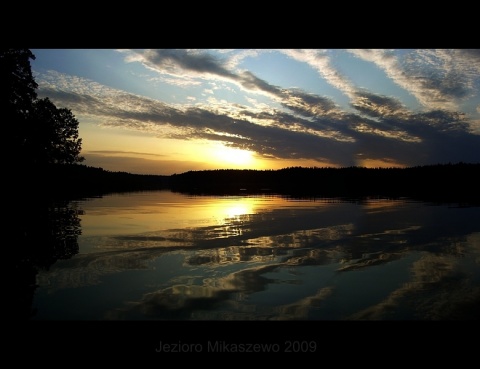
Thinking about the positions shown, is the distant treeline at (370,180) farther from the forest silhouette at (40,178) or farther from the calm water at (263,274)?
the calm water at (263,274)

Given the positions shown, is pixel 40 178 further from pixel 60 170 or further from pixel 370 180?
pixel 370 180

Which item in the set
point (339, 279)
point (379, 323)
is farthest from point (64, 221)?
point (379, 323)

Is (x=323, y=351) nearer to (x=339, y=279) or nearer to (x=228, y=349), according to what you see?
(x=228, y=349)

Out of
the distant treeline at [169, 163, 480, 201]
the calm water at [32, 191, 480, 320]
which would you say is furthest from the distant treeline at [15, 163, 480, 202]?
the calm water at [32, 191, 480, 320]

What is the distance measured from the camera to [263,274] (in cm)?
493

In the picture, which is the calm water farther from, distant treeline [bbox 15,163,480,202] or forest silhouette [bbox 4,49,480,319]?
distant treeline [bbox 15,163,480,202]

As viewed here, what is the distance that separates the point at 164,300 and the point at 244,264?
1.73m

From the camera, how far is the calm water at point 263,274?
3721 mm

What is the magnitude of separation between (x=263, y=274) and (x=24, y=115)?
15144 millimetres

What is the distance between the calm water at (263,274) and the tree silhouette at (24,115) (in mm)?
5767

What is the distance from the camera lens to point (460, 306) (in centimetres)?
378

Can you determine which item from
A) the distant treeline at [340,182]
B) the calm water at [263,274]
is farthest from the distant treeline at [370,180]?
the calm water at [263,274]

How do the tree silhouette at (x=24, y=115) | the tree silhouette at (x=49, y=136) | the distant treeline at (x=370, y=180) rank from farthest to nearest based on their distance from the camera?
the distant treeline at (x=370, y=180)
the tree silhouette at (x=49, y=136)
the tree silhouette at (x=24, y=115)

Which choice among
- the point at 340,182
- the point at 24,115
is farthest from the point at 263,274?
the point at 340,182
